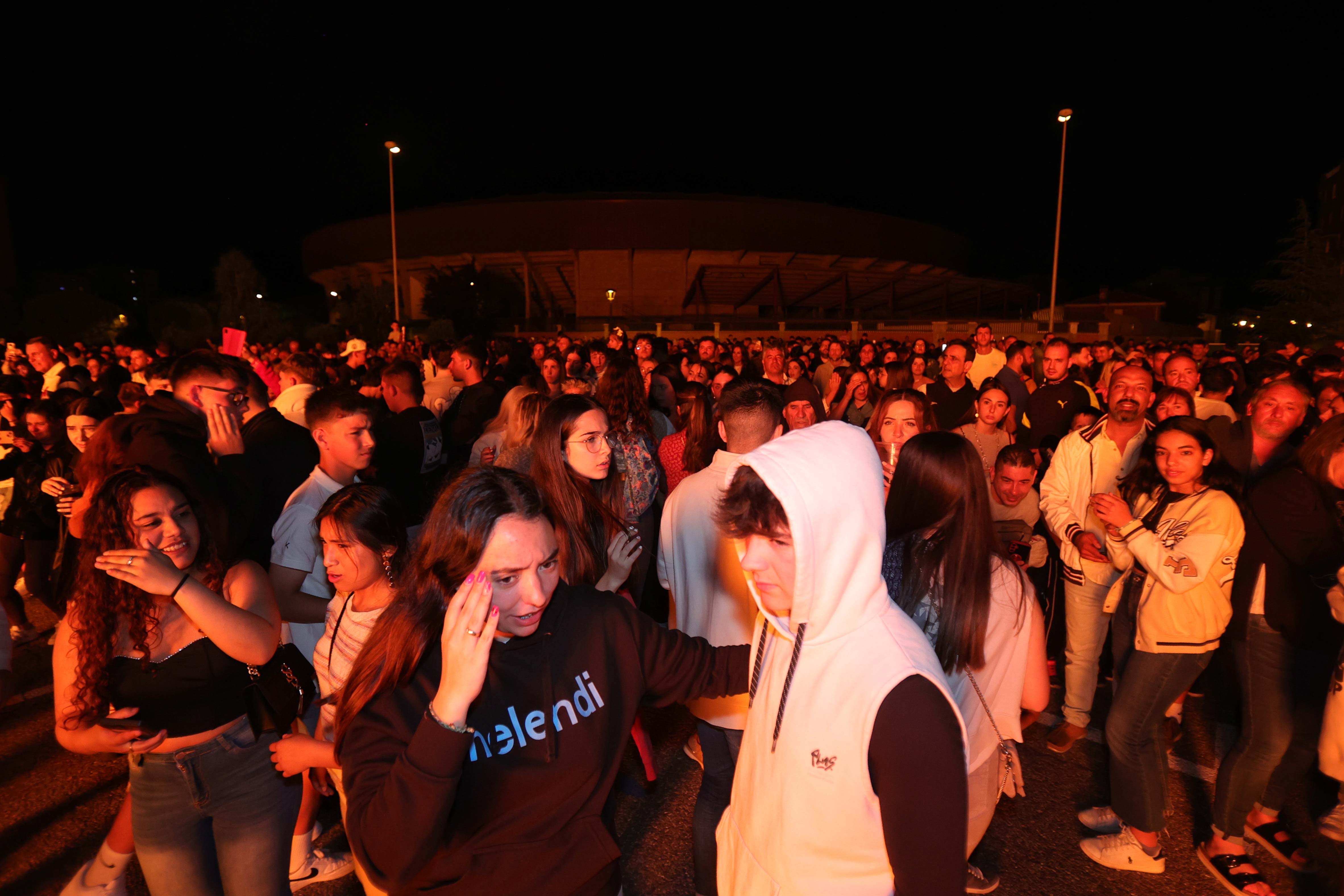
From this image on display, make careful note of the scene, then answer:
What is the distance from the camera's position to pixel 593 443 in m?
3.51

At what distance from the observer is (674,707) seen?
16.5 ft

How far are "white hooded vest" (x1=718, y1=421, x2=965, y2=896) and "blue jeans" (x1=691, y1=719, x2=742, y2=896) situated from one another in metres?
1.26

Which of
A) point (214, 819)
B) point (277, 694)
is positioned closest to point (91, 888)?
point (214, 819)

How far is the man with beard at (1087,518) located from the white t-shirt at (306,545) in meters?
4.14

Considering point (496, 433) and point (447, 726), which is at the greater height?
A: point (496, 433)

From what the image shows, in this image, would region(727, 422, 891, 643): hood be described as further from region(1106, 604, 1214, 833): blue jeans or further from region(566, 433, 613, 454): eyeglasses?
region(1106, 604, 1214, 833): blue jeans

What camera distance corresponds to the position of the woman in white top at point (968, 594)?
88.0 inches

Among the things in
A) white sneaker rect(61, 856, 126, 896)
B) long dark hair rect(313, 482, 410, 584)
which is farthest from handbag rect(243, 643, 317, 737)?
white sneaker rect(61, 856, 126, 896)

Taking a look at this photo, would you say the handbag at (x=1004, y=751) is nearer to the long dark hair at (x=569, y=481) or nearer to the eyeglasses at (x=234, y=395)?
the long dark hair at (x=569, y=481)

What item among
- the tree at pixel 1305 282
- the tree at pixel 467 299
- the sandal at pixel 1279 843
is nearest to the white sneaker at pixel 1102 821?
the sandal at pixel 1279 843

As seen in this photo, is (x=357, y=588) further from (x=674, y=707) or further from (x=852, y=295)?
(x=852, y=295)

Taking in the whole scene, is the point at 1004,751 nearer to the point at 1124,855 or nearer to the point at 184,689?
the point at 1124,855

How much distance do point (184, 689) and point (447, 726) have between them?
5.51 feet

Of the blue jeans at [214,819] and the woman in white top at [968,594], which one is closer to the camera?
the woman in white top at [968,594]
